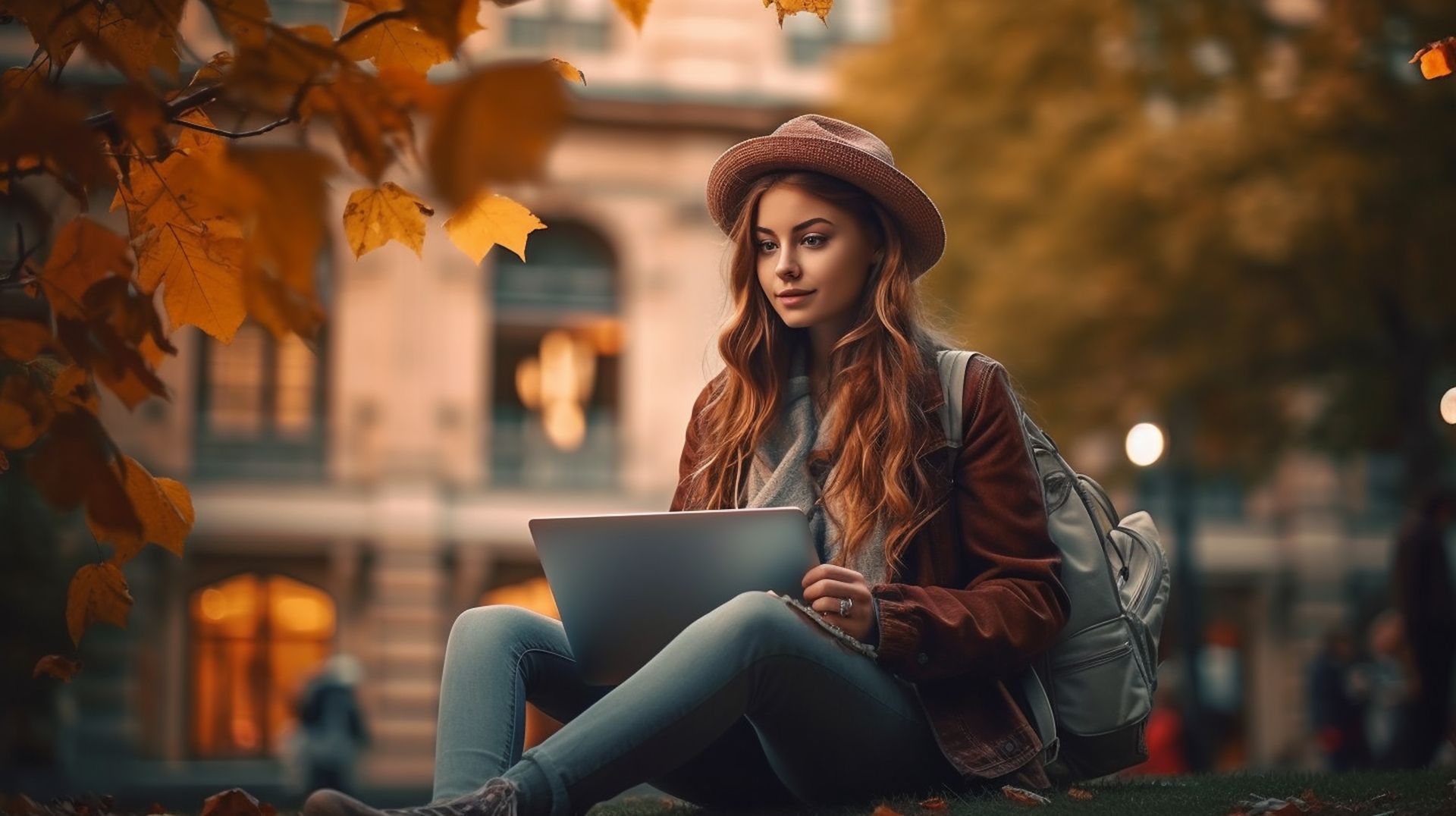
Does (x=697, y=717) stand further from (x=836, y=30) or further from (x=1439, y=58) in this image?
(x=836, y=30)

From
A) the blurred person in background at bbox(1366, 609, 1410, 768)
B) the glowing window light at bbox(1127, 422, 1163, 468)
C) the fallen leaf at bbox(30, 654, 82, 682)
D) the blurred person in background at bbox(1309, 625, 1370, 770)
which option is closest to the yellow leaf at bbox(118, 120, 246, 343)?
the fallen leaf at bbox(30, 654, 82, 682)

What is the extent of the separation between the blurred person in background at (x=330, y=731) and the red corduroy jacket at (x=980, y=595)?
10.5 meters

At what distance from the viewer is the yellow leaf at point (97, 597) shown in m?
2.79

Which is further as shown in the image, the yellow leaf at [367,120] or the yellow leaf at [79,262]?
the yellow leaf at [79,262]

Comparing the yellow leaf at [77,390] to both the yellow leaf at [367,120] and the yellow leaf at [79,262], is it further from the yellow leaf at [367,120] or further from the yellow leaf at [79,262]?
the yellow leaf at [367,120]

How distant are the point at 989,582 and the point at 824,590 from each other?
32 cm

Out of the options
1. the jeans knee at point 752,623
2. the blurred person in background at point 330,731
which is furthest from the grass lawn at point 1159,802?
the blurred person in background at point 330,731

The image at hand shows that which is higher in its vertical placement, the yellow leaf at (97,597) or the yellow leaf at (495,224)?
the yellow leaf at (495,224)

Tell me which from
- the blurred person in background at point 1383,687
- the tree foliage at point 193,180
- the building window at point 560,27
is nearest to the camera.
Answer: the tree foliage at point 193,180

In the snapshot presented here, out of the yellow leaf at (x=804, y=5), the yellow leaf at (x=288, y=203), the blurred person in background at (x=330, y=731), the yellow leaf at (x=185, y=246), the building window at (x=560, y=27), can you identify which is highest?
the building window at (x=560, y=27)

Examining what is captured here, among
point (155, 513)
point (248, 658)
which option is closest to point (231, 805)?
point (155, 513)

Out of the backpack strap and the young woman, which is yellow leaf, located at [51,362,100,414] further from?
the backpack strap

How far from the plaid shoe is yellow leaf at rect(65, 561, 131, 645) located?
1.87ft

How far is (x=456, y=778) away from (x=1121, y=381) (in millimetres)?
11776
